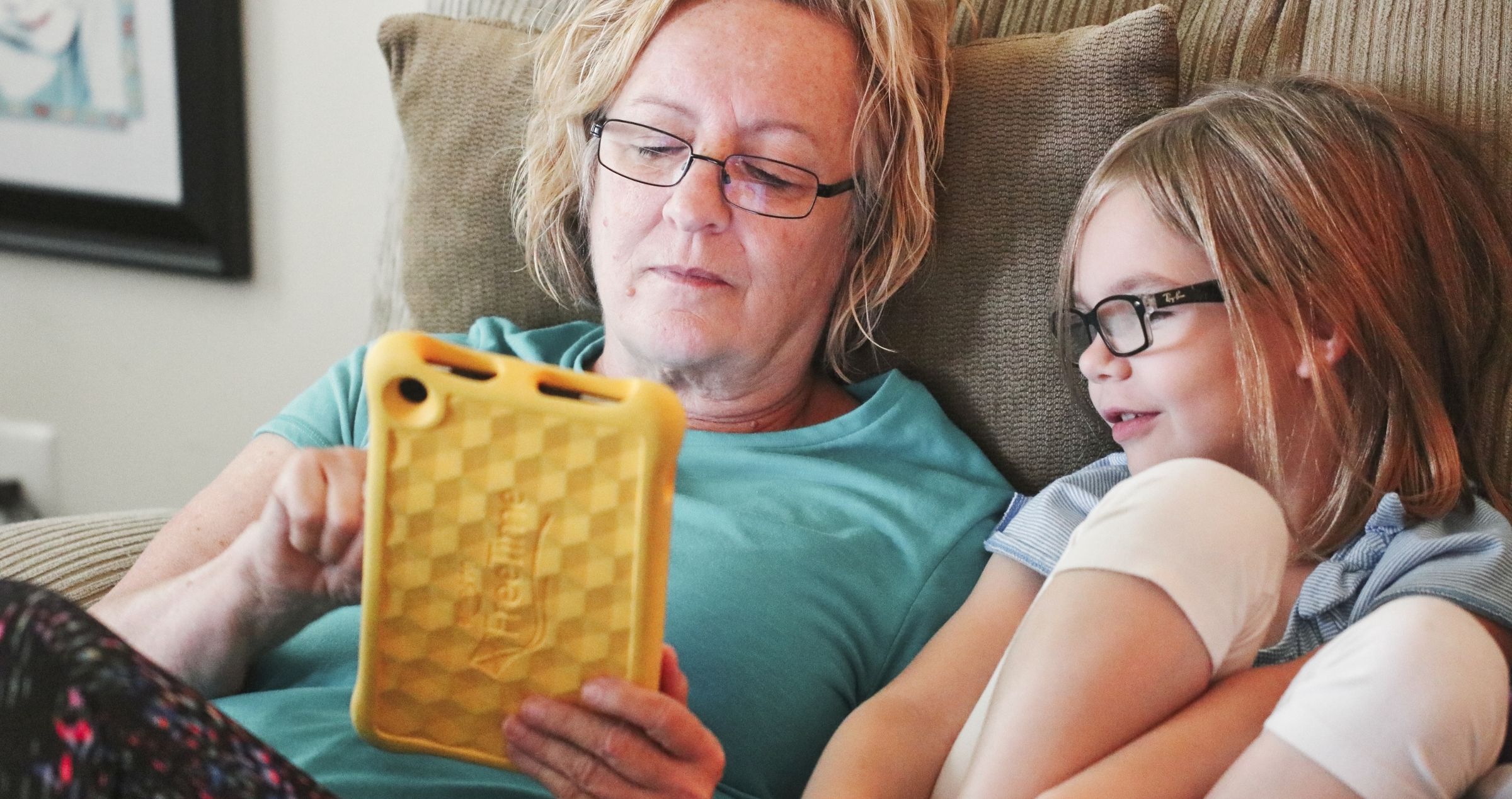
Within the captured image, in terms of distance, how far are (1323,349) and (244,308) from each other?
1.74 m

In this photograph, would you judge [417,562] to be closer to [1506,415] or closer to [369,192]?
[1506,415]

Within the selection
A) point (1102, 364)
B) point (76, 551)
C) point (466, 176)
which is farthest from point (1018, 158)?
point (76, 551)

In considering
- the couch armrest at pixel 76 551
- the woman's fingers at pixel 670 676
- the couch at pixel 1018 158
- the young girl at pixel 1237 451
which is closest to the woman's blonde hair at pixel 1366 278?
the young girl at pixel 1237 451

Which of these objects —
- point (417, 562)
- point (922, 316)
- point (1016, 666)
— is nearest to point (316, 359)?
point (922, 316)

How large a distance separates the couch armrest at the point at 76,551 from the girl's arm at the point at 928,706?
673 mm

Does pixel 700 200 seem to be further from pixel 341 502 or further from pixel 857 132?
pixel 341 502

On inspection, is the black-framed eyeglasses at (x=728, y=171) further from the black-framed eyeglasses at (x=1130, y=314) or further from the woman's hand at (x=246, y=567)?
the woman's hand at (x=246, y=567)

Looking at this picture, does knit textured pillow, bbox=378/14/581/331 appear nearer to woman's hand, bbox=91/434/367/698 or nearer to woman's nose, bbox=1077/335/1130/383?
woman's hand, bbox=91/434/367/698

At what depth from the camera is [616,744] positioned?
77cm

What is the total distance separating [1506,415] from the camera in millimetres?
1016

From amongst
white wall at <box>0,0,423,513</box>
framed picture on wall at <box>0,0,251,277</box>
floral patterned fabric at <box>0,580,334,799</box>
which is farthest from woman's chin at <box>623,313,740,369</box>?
framed picture on wall at <box>0,0,251,277</box>

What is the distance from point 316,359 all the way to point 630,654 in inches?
60.3

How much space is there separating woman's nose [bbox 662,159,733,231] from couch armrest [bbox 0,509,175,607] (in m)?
0.60

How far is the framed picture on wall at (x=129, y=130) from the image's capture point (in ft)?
6.53
